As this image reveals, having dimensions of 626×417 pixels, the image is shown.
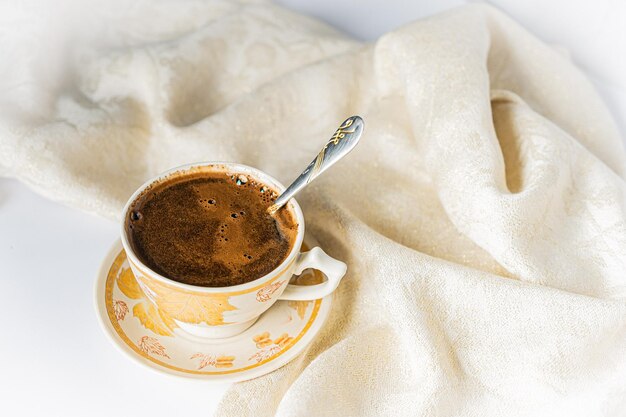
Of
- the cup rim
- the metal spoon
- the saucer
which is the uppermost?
the metal spoon

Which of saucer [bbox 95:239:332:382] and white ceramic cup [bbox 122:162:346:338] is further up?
white ceramic cup [bbox 122:162:346:338]

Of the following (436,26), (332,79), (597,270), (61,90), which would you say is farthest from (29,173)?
(597,270)

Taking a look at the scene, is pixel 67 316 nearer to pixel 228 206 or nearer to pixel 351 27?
pixel 228 206

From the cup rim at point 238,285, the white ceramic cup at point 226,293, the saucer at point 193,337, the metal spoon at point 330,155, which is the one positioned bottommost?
the saucer at point 193,337
